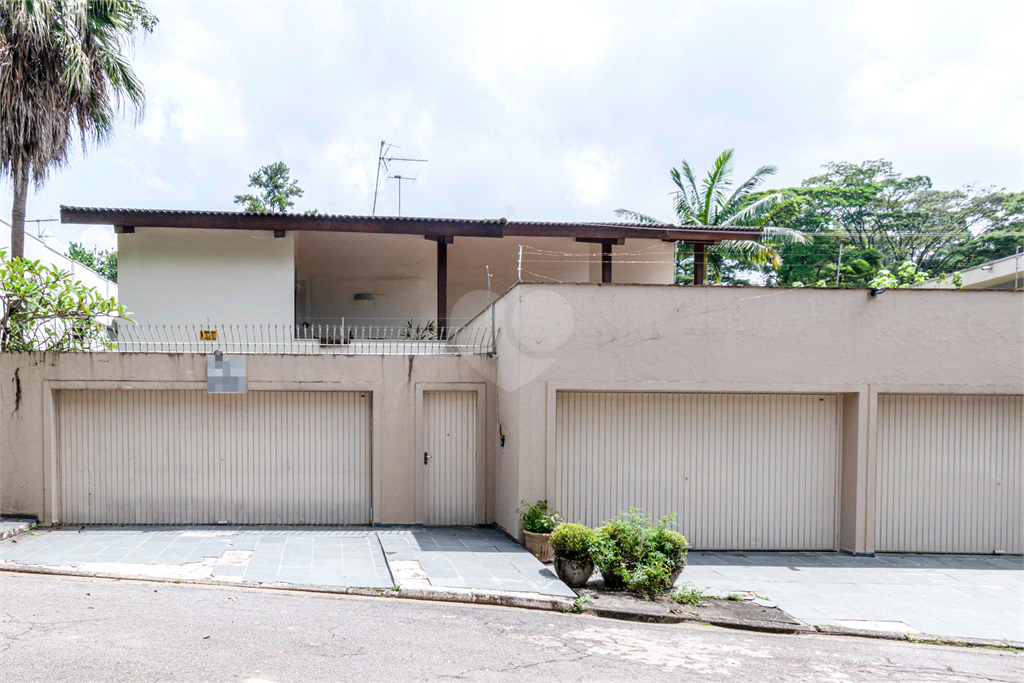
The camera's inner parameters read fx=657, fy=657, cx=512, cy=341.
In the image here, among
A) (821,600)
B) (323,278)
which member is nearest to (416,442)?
(821,600)

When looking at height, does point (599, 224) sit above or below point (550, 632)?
above

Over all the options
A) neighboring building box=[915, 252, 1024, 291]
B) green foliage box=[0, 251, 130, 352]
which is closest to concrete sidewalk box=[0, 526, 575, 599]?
green foliage box=[0, 251, 130, 352]

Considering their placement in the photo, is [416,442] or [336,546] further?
[416,442]

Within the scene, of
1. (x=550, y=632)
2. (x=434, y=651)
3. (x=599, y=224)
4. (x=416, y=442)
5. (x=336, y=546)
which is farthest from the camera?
(x=599, y=224)

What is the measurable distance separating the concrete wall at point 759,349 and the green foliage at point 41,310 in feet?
21.0

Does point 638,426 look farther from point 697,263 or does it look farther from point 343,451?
point 697,263

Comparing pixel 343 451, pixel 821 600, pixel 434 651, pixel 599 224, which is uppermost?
pixel 599 224

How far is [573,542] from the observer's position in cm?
720

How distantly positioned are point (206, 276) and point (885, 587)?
12076 mm

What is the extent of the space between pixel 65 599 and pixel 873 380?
32.3ft

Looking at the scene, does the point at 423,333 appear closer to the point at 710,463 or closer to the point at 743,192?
the point at 710,463

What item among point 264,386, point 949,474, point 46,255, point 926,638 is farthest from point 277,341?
point 949,474

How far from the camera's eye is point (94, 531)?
9.16 meters

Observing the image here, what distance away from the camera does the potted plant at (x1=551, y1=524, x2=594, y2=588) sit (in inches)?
282
